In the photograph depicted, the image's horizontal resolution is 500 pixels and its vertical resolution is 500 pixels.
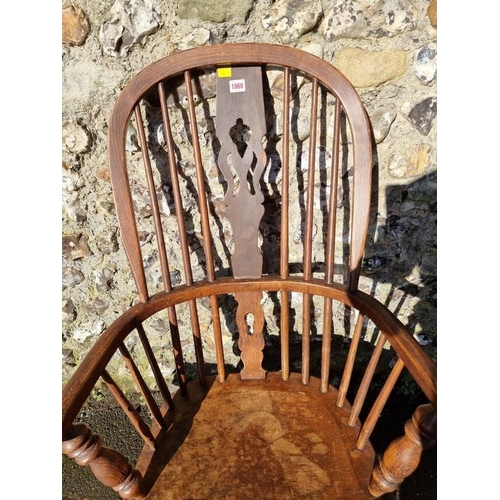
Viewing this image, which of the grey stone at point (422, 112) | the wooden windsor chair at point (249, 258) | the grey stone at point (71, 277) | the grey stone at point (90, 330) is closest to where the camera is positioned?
the wooden windsor chair at point (249, 258)

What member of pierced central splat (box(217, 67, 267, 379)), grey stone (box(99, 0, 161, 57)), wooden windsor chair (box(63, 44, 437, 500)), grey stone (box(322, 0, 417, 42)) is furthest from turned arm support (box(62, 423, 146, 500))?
grey stone (box(322, 0, 417, 42))

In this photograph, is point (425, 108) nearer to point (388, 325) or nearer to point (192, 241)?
point (388, 325)

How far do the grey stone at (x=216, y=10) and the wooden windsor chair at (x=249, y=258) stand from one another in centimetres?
11

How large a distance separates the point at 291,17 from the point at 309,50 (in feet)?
0.27

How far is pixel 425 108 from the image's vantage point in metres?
1.07

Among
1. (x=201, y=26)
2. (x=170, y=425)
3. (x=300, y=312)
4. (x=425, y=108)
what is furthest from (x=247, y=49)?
(x=170, y=425)

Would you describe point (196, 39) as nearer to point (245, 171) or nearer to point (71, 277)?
point (245, 171)

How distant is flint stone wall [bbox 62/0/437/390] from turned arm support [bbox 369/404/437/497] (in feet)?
2.02

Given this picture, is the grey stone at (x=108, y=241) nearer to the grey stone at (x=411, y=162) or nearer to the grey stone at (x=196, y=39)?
the grey stone at (x=196, y=39)

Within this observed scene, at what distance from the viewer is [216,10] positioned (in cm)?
100

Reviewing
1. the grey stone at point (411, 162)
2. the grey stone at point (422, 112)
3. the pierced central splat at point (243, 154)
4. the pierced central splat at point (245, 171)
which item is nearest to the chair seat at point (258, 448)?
the pierced central splat at point (245, 171)

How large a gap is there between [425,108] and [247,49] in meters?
0.46

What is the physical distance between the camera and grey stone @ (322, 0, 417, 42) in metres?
0.98

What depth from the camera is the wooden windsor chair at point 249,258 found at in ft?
3.07
